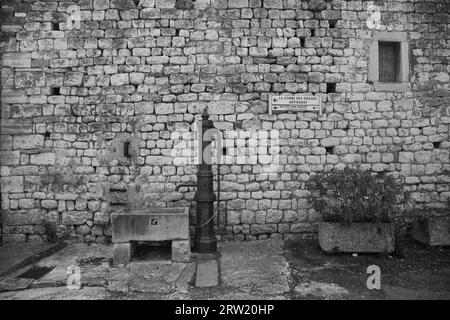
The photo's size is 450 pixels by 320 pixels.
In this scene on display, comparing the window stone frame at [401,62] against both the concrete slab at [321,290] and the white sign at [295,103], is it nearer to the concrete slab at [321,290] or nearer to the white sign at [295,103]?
the white sign at [295,103]

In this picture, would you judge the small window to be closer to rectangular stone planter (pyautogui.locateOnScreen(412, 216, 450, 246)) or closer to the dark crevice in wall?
the dark crevice in wall

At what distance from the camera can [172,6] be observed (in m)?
5.58

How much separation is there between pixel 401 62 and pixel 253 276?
15.3ft

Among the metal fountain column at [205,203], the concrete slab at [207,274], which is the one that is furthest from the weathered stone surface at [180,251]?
the metal fountain column at [205,203]

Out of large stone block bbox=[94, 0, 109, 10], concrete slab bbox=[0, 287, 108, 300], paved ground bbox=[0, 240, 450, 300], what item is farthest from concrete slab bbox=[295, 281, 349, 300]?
large stone block bbox=[94, 0, 109, 10]

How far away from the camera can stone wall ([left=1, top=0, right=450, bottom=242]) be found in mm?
5547

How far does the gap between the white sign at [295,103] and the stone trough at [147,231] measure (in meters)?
2.50

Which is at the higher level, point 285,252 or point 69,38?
point 69,38

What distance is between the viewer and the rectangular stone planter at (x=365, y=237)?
4738 mm

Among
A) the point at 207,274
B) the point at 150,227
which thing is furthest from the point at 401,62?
the point at 150,227

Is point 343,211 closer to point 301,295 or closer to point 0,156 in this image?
point 301,295

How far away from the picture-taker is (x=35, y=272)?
432 centimetres

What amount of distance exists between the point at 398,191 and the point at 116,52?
5225 mm

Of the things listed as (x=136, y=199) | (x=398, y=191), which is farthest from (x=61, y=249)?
(x=398, y=191)
